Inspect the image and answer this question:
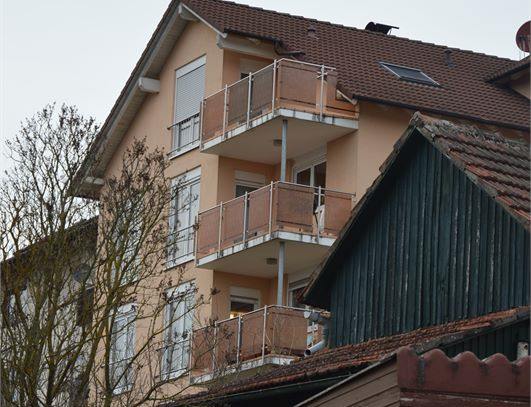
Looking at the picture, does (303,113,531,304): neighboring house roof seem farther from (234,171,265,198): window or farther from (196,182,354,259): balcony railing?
(234,171,265,198): window

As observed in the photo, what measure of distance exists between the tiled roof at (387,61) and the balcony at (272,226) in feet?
8.09

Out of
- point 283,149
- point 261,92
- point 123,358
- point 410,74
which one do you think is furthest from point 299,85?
point 123,358

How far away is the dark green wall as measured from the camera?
1977 cm

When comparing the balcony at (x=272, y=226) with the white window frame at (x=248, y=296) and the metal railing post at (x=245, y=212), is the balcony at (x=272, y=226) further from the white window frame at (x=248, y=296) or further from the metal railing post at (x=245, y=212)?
the white window frame at (x=248, y=296)

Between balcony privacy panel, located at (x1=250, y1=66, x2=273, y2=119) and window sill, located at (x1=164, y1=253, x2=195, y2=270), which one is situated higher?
balcony privacy panel, located at (x1=250, y1=66, x2=273, y2=119)

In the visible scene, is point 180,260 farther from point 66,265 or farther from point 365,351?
point 365,351

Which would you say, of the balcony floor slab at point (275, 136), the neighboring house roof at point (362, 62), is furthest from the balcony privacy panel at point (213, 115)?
the neighboring house roof at point (362, 62)

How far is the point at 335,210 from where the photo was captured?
124 feet

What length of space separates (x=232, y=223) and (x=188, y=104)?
17.6 ft

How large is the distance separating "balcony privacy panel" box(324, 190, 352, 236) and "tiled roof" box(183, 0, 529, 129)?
86.2 inches

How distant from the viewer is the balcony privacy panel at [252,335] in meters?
37.0

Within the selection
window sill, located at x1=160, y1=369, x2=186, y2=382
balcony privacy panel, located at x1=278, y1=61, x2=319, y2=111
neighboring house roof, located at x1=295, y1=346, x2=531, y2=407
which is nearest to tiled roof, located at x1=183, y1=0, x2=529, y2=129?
balcony privacy panel, located at x1=278, y1=61, x2=319, y2=111

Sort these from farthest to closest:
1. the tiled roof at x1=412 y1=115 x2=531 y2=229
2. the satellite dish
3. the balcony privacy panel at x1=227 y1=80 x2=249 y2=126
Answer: the satellite dish → the balcony privacy panel at x1=227 y1=80 x2=249 y2=126 → the tiled roof at x1=412 y1=115 x2=531 y2=229

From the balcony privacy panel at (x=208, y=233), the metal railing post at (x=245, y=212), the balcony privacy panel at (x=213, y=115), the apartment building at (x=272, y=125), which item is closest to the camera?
the apartment building at (x=272, y=125)
